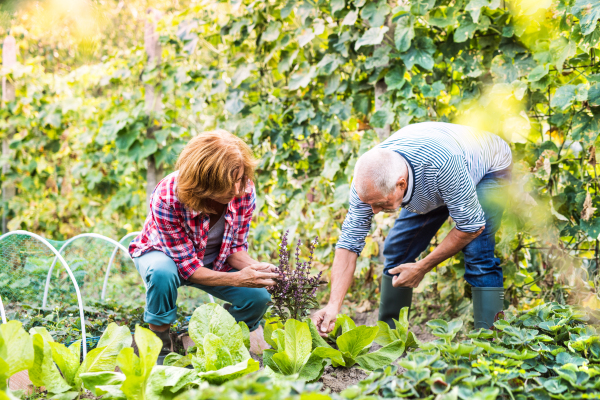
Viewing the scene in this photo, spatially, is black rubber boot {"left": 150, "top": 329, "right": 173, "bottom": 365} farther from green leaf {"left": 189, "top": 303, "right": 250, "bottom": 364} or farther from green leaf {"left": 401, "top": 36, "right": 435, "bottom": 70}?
green leaf {"left": 401, "top": 36, "right": 435, "bottom": 70}

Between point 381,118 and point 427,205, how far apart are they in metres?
0.76

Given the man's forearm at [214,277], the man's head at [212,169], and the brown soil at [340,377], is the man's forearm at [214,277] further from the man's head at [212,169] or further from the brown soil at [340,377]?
the brown soil at [340,377]

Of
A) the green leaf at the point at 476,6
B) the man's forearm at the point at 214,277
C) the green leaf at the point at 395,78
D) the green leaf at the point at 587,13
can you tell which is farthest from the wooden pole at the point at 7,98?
the green leaf at the point at 587,13

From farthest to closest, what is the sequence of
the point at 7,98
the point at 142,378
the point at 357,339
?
the point at 7,98
the point at 357,339
the point at 142,378

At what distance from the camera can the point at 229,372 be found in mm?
1384

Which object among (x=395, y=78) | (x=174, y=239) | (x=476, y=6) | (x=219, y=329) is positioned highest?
(x=476, y=6)

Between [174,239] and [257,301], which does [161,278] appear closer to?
[174,239]

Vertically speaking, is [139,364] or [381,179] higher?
[381,179]

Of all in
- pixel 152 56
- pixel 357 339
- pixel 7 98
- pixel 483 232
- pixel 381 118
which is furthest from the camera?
pixel 7 98

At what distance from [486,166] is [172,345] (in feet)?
5.52

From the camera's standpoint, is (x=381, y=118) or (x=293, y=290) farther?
(x=381, y=118)

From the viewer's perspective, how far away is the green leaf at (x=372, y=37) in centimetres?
249

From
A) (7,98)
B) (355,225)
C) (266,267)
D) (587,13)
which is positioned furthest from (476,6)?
(7,98)

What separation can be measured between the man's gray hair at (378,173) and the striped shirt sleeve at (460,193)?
193 mm
